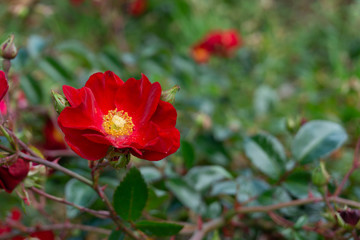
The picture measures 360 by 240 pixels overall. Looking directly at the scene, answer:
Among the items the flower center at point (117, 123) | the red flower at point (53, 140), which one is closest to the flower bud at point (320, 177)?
the flower center at point (117, 123)

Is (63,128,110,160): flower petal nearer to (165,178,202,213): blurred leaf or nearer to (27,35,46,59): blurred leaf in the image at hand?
(165,178,202,213): blurred leaf

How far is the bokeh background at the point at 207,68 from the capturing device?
0.77 m

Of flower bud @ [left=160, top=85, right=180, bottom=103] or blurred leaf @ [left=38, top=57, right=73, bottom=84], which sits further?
blurred leaf @ [left=38, top=57, right=73, bottom=84]

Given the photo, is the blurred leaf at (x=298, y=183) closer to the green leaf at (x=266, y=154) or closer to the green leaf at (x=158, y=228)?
the green leaf at (x=266, y=154)

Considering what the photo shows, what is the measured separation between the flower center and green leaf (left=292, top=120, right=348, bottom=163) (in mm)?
289

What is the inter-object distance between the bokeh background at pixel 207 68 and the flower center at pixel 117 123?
57 millimetres

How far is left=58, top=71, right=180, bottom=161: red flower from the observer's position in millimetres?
357

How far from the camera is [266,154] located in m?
0.61

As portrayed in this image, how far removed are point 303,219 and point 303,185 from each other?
9cm

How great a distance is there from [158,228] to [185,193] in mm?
178

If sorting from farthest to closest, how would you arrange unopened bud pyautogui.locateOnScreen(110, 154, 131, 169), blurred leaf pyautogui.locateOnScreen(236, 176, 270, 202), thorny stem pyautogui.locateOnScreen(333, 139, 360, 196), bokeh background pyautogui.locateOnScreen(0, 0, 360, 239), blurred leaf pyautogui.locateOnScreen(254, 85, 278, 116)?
blurred leaf pyautogui.locateOnScreen(254, 85, 278, 116) < bokeh background pyautogui.locateOnScreen(0, 0, 360, 239) < blurred leaf pyautogui.locateOnScreen(236, 176, 270, 202) < thorny stem pyautogui.locateOnScreen(333, 139, 360, 196) < unopened bud pyautogui.locateOnScreen(110, 154, 131, 169)

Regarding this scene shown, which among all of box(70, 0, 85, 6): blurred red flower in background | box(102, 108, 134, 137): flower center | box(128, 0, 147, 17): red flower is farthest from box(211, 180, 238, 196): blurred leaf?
box(70, 0, 85, 6): blurred red flower in background

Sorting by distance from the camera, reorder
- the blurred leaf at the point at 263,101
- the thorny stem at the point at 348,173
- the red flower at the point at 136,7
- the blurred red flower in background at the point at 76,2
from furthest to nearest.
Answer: the blurred red flower in background at the point at 76,2 < the red flower at the point at 136,7 < the blurred leaf at the point at 263,101 < the thorny stem at the point at 348,173

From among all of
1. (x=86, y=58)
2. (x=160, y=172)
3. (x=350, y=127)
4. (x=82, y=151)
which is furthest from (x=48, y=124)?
(x=350, y=127)
